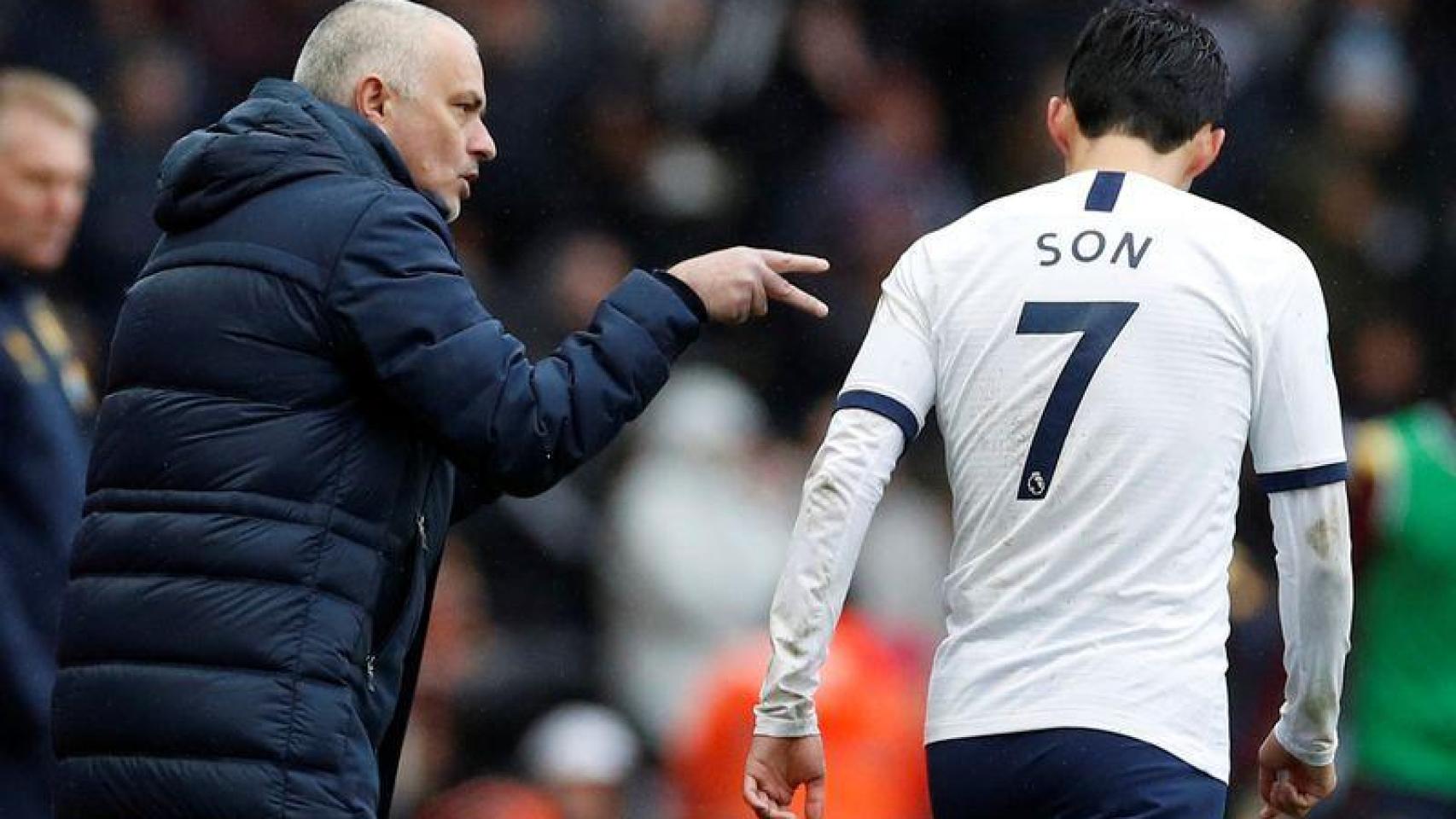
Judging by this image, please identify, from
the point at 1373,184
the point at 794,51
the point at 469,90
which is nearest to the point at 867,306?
the point at 794,51

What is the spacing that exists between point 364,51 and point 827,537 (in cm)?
116

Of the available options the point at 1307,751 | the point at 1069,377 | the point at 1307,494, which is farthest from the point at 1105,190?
the point at 1307,751

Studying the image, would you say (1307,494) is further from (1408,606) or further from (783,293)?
(1408,606)

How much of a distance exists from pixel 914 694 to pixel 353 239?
4933mm

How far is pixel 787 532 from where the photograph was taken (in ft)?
32.9

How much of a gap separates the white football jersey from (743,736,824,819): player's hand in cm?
23

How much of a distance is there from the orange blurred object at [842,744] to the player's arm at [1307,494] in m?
2.74

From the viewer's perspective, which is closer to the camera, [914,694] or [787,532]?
[914,694]

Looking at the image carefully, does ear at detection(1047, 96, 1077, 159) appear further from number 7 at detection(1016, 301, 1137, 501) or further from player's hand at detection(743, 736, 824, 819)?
player's hand at detection(743, 736, 824, 819)

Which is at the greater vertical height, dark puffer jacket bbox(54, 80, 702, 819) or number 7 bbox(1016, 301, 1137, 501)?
number 7 bbox(1016, 301, 1137, 501)

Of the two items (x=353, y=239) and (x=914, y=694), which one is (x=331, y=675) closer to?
(x=353, y=239)

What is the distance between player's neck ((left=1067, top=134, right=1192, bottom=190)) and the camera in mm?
4887

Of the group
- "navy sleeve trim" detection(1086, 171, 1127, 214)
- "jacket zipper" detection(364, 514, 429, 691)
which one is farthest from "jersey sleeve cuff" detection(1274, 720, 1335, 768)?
"jacket zipper" detection(364, 514, 429, 691)

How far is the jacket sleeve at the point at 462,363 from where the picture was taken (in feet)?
14.8
